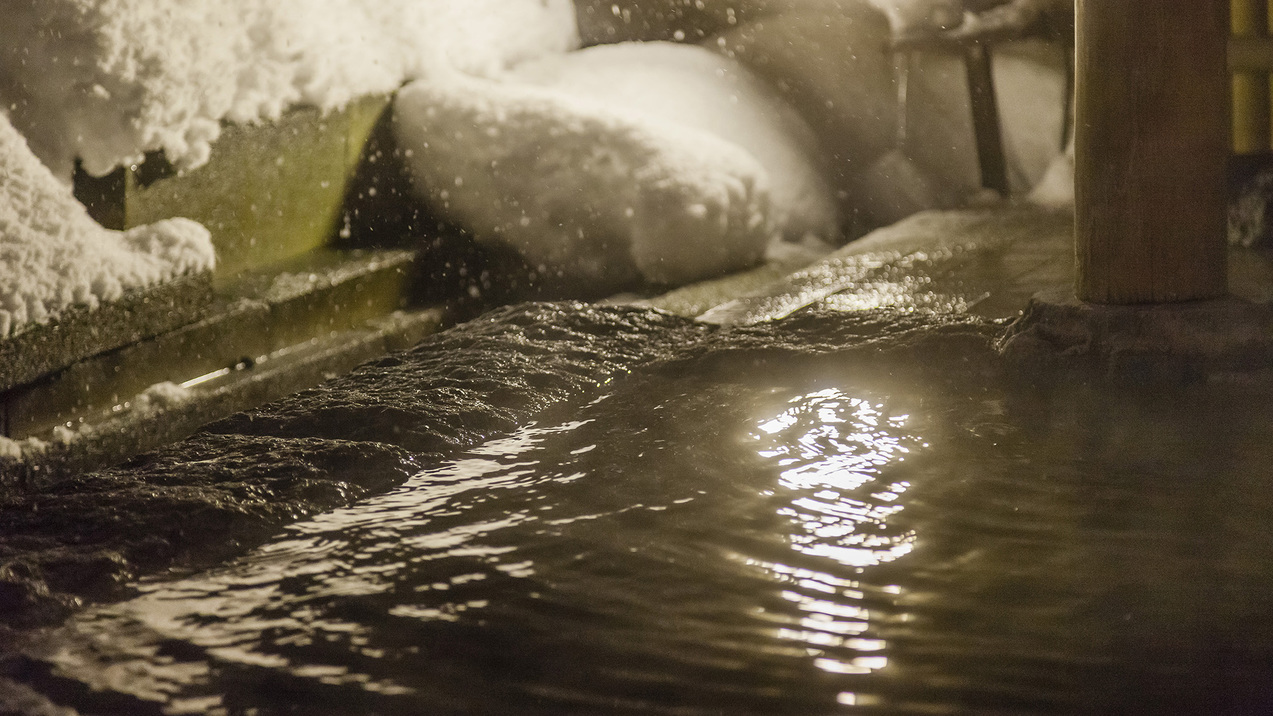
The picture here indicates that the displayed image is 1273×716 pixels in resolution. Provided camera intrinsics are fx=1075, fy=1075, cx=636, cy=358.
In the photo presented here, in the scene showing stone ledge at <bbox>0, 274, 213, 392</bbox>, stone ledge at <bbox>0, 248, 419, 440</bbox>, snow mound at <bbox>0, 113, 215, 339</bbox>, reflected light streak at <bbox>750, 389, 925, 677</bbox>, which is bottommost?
reflected light streak at <bbox>750, 389, 925, 677</bbox>

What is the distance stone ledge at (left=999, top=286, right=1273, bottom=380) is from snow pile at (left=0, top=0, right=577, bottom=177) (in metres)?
3.01

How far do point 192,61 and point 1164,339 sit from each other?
3.36m

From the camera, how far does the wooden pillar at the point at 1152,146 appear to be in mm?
2732

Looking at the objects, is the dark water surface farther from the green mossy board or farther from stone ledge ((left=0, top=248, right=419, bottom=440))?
the green mossy board

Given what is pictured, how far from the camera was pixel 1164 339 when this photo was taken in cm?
288

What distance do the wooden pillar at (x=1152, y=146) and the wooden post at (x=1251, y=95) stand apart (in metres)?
2.69

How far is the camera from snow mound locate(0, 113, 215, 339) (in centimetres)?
Result: 312

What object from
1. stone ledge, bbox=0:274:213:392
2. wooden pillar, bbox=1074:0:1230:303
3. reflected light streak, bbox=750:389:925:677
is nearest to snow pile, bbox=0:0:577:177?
stone ledge, bbox=0:274:213:392

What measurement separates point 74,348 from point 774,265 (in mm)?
3074

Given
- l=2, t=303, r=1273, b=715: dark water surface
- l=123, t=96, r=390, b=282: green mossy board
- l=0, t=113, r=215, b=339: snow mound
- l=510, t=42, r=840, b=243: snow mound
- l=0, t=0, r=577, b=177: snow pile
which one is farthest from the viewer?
l=510, t=42, r=840, b=243: snow mound

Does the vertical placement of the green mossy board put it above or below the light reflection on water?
above

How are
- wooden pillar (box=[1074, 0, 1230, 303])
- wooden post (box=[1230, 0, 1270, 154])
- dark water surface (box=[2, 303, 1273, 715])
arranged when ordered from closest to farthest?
dark water surface (box=[2, 303, 1273, 715]) < wooden pillar (box=[1074, 0, 1230, 303]) < wooden post (box=[1230, 0, 1270, 154])

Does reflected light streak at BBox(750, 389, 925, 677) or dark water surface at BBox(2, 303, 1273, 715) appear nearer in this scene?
dark water surface at BBox(2, 303, 1273, 715)

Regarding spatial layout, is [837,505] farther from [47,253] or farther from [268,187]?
[268,187]
